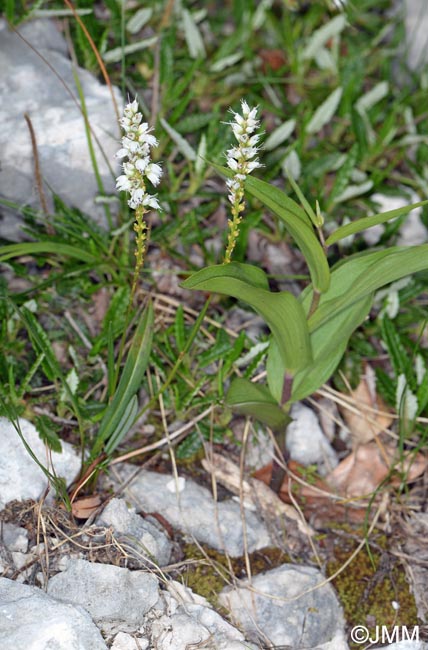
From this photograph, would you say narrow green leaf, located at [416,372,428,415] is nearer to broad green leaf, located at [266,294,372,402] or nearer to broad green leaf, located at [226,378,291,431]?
Result: broad green leaf, located at [266,294,372,402]

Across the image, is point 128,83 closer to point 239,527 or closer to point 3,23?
point 3,23

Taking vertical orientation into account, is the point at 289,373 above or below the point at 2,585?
above

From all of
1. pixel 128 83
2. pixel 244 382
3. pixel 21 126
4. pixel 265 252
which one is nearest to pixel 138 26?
pixel 128 83

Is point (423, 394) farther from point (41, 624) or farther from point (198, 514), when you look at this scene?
point (41, 624)

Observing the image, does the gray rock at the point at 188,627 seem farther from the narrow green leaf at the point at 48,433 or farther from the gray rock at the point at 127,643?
the narrow green leaf at the point at 48,433

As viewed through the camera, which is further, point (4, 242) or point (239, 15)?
point (239, 15)

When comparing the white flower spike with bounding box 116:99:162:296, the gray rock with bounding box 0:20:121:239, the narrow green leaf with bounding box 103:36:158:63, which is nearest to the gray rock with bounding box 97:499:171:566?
the white flower spike with bounding box 116:99:162:296

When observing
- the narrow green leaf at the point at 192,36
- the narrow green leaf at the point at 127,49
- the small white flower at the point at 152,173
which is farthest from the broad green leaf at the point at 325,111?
the small white flower at the point at 152,173
